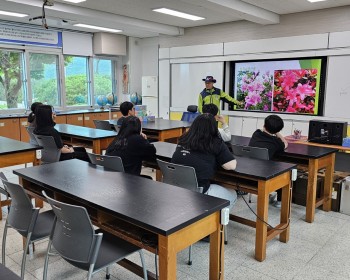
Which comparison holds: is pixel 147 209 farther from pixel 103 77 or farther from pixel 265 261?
pixel 103 77

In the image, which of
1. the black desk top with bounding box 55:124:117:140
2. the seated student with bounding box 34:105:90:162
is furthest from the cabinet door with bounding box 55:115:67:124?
the seated student with bounding box 34:105:90:162

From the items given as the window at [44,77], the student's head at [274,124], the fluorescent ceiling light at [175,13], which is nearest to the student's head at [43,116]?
the student's head at [274,124]

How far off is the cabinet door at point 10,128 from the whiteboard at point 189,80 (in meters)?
3.73

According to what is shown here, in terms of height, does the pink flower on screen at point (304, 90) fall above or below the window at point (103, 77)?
below

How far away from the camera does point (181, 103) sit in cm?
830

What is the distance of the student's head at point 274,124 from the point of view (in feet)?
10.8

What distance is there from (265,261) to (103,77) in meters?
7.88

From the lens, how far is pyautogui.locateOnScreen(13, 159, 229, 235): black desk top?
5.28 feet

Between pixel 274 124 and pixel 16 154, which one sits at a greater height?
pixel 274 124

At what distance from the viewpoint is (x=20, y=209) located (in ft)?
7.04

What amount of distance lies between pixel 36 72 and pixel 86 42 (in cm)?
154

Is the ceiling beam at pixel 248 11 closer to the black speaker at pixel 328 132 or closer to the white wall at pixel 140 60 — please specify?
the black speaker at pixel 328 132

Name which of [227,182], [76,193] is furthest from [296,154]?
[76,193]

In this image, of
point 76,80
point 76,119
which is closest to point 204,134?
point 76,119
